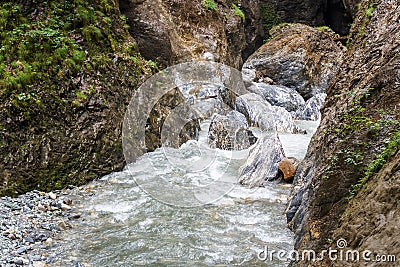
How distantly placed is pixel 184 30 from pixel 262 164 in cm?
976

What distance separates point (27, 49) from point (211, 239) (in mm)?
5003

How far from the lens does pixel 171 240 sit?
17.0 ft

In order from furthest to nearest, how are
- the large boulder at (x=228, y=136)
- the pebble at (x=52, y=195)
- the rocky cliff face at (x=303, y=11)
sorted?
the rocky cliff face at (x=303, y=11), the large boulder at (x=228, y=136), the pebble at (x=52, y=195)

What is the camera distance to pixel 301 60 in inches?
714

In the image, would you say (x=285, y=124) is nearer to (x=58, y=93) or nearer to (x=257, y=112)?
(x=257, y=112)

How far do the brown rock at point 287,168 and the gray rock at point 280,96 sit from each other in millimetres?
8697

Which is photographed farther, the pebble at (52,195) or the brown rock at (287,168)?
the brown rock at (287,168)

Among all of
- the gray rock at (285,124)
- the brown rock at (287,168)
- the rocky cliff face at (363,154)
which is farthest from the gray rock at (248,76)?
the rocky cliff face at (363,154)

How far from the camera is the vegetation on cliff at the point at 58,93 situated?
6.29m

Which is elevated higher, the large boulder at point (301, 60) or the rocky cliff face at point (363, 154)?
the large boulder at point (301, 60)

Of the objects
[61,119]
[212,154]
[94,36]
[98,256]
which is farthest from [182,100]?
[98,256]

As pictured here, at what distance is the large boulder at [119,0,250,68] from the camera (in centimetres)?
1123

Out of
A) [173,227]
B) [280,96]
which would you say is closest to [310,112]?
[280,96]

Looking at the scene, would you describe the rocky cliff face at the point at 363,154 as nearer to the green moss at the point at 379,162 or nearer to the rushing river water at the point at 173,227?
the green moss at the point at 379,162
